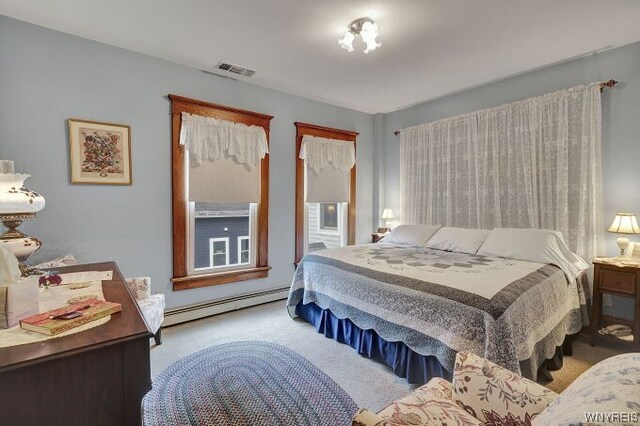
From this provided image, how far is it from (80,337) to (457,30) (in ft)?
9.94

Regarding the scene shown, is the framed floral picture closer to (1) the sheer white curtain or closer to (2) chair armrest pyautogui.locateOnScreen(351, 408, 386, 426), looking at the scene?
(2) chair armrest pyautogui.locateOnScreen(351, 408, 386, 426)

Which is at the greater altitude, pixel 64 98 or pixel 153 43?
pixel 153 43

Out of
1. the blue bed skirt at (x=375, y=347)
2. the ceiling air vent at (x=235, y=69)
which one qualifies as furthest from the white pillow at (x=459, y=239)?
the ceiling air vent at (x=235, y=69)

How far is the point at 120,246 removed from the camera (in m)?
2.82

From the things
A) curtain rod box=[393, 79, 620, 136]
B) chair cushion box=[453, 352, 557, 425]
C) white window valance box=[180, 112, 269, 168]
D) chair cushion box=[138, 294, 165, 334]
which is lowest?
chair cushion box=[138, 294, 165, 334]

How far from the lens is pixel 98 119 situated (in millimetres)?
2686

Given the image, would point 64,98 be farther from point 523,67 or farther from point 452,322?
point 523,67

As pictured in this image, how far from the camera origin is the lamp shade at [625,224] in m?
2.48

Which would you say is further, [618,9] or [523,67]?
[523,67]

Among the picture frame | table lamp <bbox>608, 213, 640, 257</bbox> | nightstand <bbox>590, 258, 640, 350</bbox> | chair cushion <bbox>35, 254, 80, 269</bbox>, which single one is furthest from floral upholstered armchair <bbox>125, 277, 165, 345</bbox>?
the picture frame

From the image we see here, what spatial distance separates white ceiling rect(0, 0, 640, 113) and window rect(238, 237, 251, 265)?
1.90 m

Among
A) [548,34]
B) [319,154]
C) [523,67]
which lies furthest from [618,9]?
[319,154]

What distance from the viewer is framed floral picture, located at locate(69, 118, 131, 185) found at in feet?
8.48

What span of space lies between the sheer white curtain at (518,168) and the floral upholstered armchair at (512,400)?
2613 millimetres
